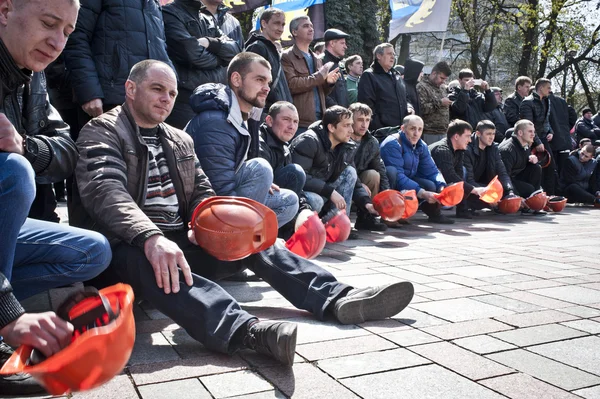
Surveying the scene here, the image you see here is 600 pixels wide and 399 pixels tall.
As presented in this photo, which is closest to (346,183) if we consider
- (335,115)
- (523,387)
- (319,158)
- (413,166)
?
(319,158)

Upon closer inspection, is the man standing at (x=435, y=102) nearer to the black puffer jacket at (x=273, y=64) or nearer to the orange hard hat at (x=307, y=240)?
the black puffer jacket at (x=273, y=64)

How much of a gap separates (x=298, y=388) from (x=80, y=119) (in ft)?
9.64

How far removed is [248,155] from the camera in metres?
4.73

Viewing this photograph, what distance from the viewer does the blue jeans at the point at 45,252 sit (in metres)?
2.21

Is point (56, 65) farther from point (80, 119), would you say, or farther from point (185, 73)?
point (185, 73)

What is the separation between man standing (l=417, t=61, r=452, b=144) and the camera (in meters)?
9.45

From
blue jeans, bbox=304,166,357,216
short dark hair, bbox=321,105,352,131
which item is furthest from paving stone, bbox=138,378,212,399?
blue jeans, bbox=304,166,357,216

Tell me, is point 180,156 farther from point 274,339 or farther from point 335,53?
point 335,53

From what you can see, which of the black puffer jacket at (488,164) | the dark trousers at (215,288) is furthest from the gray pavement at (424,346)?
the black puffer jacket at (488,164)

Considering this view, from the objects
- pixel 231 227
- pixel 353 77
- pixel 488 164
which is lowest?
pixel 231 227

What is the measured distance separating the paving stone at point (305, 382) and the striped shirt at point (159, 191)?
1162mm

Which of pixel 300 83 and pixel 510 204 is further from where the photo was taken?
pixel 510 204

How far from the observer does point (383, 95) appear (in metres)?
8.50

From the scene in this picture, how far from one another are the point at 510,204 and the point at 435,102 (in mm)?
1910
